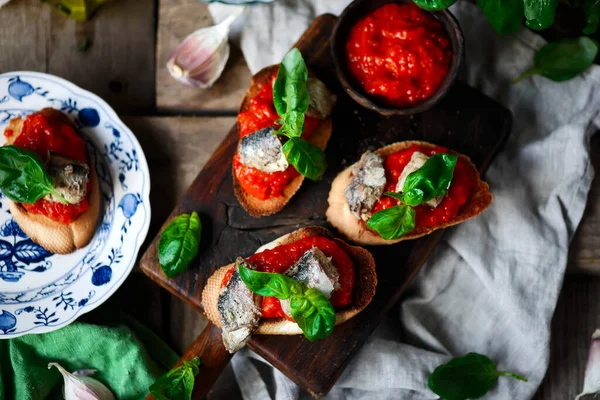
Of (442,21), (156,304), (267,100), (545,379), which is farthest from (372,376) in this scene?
(442,21)

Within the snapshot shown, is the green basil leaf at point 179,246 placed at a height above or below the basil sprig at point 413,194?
below

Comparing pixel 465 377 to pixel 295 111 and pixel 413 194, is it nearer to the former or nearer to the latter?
pixel 413 194

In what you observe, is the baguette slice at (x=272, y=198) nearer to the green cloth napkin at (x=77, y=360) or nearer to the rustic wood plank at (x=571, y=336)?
the green cloth napkin at (x=77, y=360)

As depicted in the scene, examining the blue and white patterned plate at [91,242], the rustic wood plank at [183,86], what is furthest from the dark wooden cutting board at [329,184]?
the rustic wood plank at [183,86]

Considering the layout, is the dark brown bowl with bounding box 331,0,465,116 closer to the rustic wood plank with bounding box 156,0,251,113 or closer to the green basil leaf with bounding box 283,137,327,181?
the green basil leaf with bounding box 283,137,327,181

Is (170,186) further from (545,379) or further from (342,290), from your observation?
(545,379)
